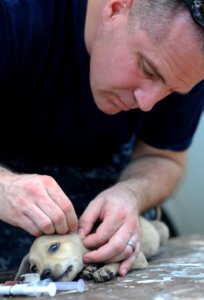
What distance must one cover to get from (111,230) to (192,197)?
1543 millimetres

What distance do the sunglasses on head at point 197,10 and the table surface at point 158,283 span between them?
0.57 metres

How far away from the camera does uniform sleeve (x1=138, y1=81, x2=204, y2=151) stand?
1.89m

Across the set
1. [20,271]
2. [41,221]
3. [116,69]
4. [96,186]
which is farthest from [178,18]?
[96,186]

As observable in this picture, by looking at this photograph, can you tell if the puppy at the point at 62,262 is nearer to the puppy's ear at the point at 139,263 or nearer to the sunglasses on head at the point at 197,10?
the puppy's ear at the point at 139,263

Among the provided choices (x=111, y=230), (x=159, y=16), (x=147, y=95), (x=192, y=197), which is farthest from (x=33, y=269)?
(x=192, y=197)

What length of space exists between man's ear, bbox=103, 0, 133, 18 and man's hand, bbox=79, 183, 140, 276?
1.49 ft

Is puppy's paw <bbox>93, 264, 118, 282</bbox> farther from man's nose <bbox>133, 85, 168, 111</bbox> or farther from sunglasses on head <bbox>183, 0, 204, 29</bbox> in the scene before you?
sunglasses on head <bbox>183, 0, 204, 29</bbox>

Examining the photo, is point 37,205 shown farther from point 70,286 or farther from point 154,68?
point 154,68

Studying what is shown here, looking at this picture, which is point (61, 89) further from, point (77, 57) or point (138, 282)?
point (138, 282)

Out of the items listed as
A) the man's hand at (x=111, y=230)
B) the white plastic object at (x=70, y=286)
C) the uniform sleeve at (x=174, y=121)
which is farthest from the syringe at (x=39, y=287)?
the uniform sleeve at (x=174, y=121)

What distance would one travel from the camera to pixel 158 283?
130 cm

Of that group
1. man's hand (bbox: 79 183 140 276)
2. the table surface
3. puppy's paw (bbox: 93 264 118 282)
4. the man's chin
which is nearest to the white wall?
the table surface

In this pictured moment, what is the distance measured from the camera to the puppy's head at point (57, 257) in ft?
4.33

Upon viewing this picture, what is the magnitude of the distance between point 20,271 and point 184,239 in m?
0.89
